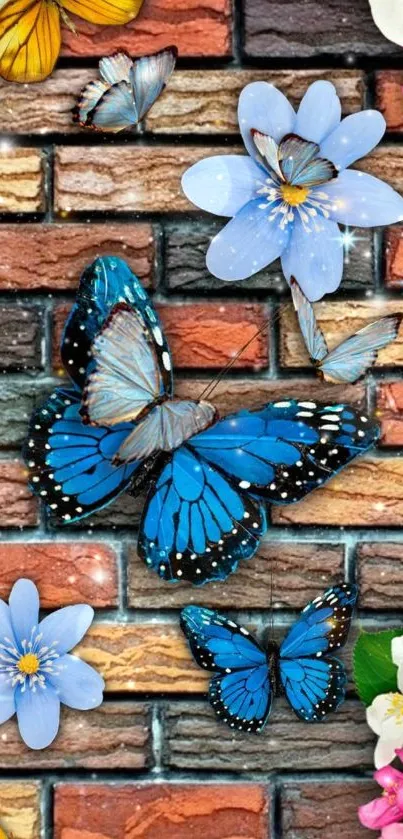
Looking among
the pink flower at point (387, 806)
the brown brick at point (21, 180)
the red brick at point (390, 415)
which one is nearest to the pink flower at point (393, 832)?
the pink flower at point (387, 806)

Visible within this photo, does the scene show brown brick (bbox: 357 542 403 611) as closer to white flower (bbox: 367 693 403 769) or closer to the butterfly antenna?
white flower (bbox: 367 693 403 769)

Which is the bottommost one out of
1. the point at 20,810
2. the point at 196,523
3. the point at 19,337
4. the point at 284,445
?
the point at 20,810

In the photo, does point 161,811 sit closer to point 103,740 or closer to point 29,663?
point 103,740

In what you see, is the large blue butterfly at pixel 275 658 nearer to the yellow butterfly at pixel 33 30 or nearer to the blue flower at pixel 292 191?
the blue flower at pixel 292 191

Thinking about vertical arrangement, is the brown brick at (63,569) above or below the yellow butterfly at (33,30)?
below

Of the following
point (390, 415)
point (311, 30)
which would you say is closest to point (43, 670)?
point (390, 415)

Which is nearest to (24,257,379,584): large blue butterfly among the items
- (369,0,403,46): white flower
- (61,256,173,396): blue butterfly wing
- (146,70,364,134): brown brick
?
(61,256,173,396): blue butterfly wing

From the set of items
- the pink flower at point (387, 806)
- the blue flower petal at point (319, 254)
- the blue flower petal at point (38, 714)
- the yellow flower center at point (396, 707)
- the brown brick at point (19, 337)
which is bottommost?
the pink flower at point (387, 806)
